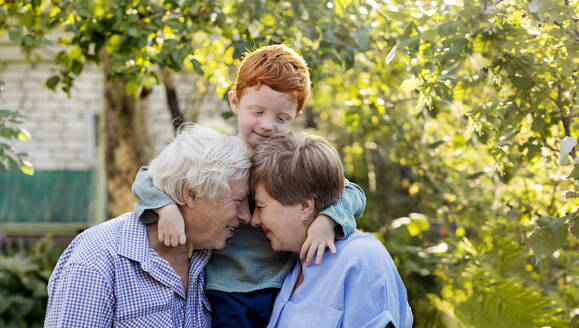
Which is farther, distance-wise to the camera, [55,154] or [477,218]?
[55,154]

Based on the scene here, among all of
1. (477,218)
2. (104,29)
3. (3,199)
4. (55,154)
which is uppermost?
(104,29)

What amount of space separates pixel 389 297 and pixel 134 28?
81.9 inches

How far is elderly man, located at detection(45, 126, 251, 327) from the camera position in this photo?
1762mm

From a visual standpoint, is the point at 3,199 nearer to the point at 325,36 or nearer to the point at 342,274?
the point at 325,36

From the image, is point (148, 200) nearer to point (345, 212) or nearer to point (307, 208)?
point (307, 208)

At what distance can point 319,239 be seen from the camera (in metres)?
1.86

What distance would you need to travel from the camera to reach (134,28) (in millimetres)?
3045

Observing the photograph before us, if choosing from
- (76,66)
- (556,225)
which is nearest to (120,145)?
(76,66)

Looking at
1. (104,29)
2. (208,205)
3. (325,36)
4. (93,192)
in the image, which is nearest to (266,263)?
(208,205)

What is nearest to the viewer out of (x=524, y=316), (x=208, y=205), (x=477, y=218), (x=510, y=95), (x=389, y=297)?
(x=389, y=297)

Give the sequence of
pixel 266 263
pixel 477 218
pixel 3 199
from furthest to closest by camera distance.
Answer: pixel 3 199, pixel 477 218, pixel 266 263

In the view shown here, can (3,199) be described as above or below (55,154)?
below

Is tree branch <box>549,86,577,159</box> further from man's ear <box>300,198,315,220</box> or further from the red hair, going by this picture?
man's ear <box>300,198,315,220</box>

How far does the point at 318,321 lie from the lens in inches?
69.4
